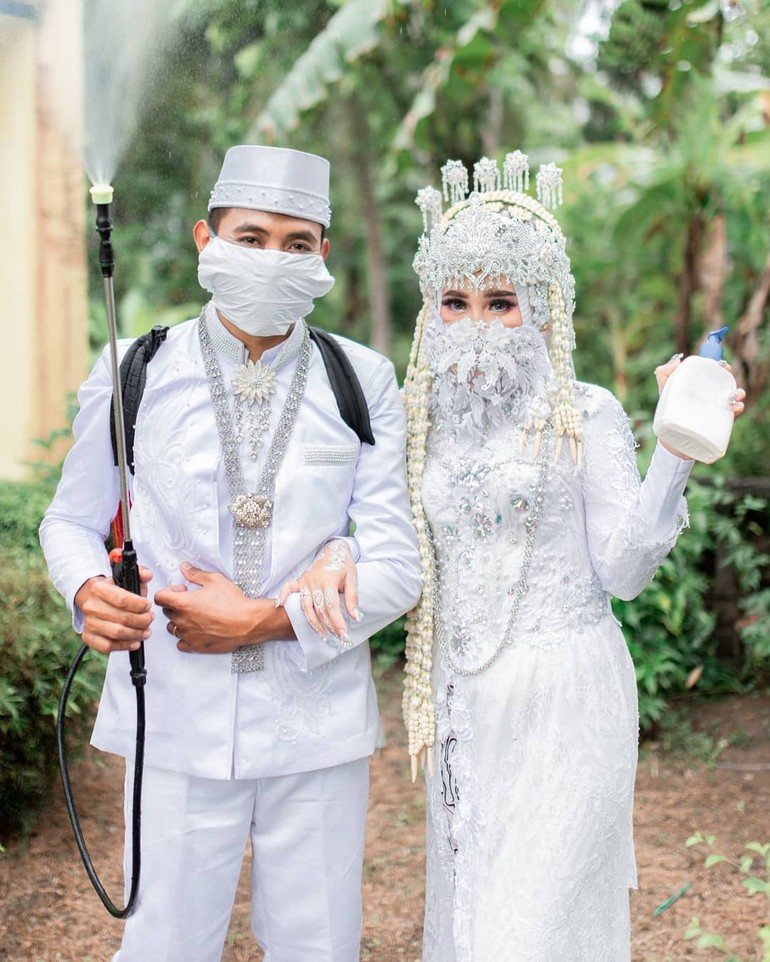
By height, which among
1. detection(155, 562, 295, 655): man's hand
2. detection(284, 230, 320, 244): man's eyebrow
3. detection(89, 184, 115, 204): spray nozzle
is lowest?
detection(155, 562, 295, 655): man's hand

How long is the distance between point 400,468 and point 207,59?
957cm

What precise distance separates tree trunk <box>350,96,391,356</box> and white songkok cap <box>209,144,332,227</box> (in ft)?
26.0

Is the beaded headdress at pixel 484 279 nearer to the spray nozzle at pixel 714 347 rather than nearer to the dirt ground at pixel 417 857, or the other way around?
the spray nozzle at pixel 714 347

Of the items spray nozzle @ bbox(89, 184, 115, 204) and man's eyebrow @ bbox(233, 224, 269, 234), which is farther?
man's eyebrow @ bbox(233, 224, 269, 234)

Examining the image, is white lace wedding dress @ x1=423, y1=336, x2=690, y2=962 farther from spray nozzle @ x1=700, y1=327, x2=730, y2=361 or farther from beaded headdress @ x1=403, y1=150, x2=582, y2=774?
spray nozzle @ x1=700, y1=327, x2=730, y2=361

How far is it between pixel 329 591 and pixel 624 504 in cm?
78

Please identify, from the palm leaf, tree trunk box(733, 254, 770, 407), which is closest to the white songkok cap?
tree trunk box(733, 254, 770, 407)

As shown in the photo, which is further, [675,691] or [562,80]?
[562,80]

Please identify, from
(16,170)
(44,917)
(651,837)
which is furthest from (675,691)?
(16,170)

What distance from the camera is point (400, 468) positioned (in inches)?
108

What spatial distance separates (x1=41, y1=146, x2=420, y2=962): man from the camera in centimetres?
255

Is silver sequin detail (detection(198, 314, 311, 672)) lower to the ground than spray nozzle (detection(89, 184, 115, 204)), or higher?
lower

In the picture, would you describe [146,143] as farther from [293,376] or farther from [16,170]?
[293,376]

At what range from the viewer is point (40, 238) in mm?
6594
